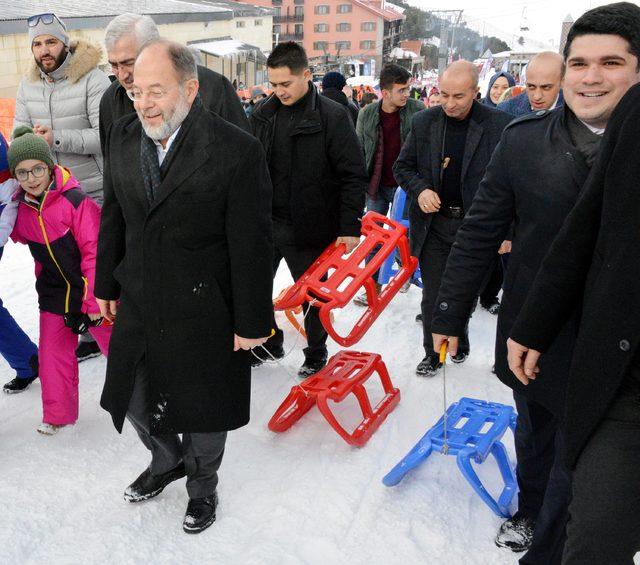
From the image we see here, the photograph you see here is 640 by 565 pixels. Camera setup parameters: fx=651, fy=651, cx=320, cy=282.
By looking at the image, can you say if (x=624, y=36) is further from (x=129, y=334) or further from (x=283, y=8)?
(x=283, y=8)

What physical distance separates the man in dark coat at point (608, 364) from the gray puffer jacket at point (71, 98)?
10.1 ft

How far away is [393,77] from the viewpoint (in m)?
5.27

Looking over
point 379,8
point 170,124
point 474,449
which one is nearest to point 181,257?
point 170,124

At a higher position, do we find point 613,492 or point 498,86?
point 498,86

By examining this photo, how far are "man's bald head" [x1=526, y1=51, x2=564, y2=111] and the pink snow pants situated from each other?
3375mm

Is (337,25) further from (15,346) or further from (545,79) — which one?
(15,346)

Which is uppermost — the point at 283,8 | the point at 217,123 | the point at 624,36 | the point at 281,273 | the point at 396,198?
the point at 283,8

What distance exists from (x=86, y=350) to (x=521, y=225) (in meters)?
3.17

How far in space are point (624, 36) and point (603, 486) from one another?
49.5 inches

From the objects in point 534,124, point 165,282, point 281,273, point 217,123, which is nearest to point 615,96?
point 534,124

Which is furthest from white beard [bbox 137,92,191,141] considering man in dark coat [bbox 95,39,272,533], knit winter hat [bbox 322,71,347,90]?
knit winter hat [bbox 322,71,347,90]

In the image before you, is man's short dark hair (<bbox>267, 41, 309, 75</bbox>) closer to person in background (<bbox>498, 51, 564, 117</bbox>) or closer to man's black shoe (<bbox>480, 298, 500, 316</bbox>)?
person in background (<bbox>498, 51, 564, 117</bbox>)

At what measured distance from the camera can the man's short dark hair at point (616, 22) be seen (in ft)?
6.17

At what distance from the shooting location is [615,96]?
1936 millimetres
